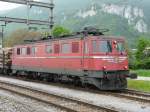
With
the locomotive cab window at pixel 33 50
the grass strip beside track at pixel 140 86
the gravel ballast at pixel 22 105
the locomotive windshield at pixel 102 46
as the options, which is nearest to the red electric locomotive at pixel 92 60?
the locomotive windshield at pixel 102 46

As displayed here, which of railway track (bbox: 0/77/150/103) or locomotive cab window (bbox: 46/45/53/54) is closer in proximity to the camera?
railway track (bbox: 0/77/150/103)

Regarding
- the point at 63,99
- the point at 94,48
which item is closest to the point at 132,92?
the point at 94,48

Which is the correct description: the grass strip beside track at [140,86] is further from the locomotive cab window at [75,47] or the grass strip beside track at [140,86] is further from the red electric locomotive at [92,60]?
the locomotive cab window at [75,47]

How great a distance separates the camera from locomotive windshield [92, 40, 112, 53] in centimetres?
2078

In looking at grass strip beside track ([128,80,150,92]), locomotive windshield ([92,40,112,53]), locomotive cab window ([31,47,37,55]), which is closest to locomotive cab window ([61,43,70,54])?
locomotive windshield ([92,40,112,53])

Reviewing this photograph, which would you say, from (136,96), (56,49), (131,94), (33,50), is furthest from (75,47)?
(33,50)

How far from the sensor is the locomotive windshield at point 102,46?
20.8 meters

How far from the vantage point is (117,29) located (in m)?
163

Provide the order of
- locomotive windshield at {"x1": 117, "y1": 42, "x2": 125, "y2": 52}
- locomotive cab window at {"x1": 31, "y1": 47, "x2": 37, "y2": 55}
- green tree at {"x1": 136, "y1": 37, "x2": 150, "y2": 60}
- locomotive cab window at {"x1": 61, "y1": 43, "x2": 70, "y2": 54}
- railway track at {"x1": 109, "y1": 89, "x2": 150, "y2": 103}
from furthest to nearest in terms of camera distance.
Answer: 1. green tree at {"x1": 136, "y1": 37, "x2": 150, "y2": 60}
2. locomotive cab window at {"x1": 31, "y1": 47, "x2": 37, "y2": 55}
3. locomotive cab window at {"x1": 61, "y1": 43, "x2": 70, "y2": 54}
4. locomotive windshield at {"x1": 117, "y1": 42, "x2": 125, "y2": 52}
5. railway track at {"x1": 109, "y1": 89, "x2": 150, "y2": 103}

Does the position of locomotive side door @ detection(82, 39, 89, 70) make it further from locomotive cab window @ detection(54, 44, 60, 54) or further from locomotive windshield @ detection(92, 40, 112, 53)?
locomotive cab window @ detection(54, 44, 60, 54)

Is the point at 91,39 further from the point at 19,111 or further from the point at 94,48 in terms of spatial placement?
the point at 19,111

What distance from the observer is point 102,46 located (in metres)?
20.9

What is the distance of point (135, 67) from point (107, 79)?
1088 inches

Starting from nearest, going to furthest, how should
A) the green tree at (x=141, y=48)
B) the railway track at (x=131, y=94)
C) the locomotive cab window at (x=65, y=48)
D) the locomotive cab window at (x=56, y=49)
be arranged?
the railway track at (x=131, y=94) < the locomotive cab window at (x=65, y=48) < the locomotive cab window at (x=56, y=49) < the green tree at (x=141, y=48)
